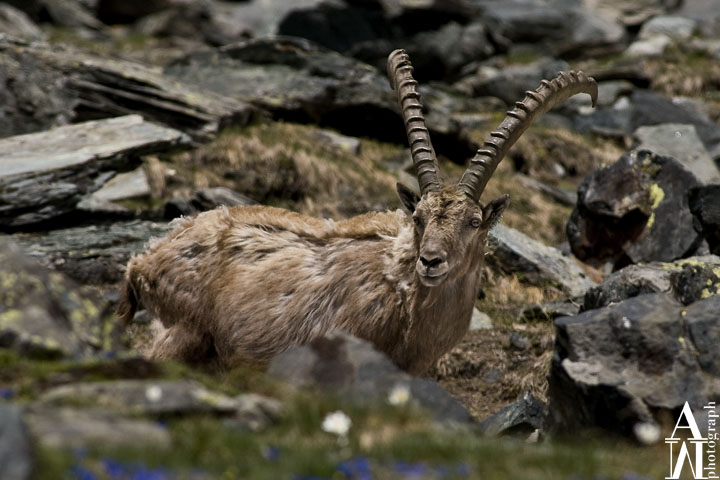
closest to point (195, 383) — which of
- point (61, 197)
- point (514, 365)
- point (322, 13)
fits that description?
point (514, 365)

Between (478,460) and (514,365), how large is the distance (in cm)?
626

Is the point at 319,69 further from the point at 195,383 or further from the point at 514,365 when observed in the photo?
the point at 195,383

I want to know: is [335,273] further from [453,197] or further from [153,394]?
[153,394]

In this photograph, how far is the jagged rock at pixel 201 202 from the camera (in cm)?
1294

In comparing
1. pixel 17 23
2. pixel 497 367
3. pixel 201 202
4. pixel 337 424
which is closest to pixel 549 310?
pixel 497 367

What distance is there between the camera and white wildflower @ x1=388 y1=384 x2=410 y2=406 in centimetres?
507

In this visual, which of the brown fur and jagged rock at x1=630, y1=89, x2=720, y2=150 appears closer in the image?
the brown fur

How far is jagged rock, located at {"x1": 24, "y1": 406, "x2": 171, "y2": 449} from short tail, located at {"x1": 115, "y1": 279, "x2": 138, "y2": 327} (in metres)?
4.71

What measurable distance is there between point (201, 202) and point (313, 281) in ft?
17.0

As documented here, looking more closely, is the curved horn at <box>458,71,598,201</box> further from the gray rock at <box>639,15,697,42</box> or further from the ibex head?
the gray rock at <box>639,15,697,42</box>

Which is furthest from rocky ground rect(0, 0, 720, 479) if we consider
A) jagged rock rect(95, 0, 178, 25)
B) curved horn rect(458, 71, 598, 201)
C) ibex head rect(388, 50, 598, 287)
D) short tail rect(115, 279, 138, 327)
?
jagged rock rect(95, 0, 178, 25)

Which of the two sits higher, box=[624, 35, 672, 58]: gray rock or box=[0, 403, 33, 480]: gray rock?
box=[624, 35, 672, 58]: gray rock

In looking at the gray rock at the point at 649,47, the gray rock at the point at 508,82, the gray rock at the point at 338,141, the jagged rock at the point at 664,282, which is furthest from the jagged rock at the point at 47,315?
the gray rock at the point at 649,47

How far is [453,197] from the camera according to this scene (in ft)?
26.3
